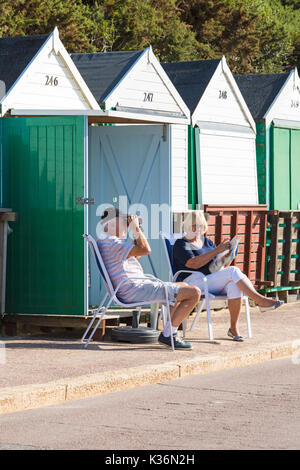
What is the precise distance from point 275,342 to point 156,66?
6.04 m

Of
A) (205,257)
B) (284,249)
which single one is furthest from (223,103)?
(205,257)

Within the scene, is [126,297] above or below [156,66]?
below

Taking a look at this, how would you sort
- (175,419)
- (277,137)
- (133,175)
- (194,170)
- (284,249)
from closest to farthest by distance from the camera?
(175,419) → (133,175) → (194,170) → (284,249) → (277,137)

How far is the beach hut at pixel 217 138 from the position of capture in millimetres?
15562

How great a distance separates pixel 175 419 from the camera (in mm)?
7414

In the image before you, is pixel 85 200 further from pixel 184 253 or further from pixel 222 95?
pixel 222 95

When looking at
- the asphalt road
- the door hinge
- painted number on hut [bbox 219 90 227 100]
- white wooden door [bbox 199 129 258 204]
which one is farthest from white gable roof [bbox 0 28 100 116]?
the asphalt road

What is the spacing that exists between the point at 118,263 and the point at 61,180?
1254 millimetres

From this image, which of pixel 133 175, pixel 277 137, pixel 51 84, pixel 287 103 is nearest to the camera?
pixel 133 175

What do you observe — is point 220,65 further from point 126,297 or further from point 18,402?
point 18,402

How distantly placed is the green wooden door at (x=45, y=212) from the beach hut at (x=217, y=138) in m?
4.18

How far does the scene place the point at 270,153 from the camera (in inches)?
661

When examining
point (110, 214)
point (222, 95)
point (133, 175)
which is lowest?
point (110, 214)
